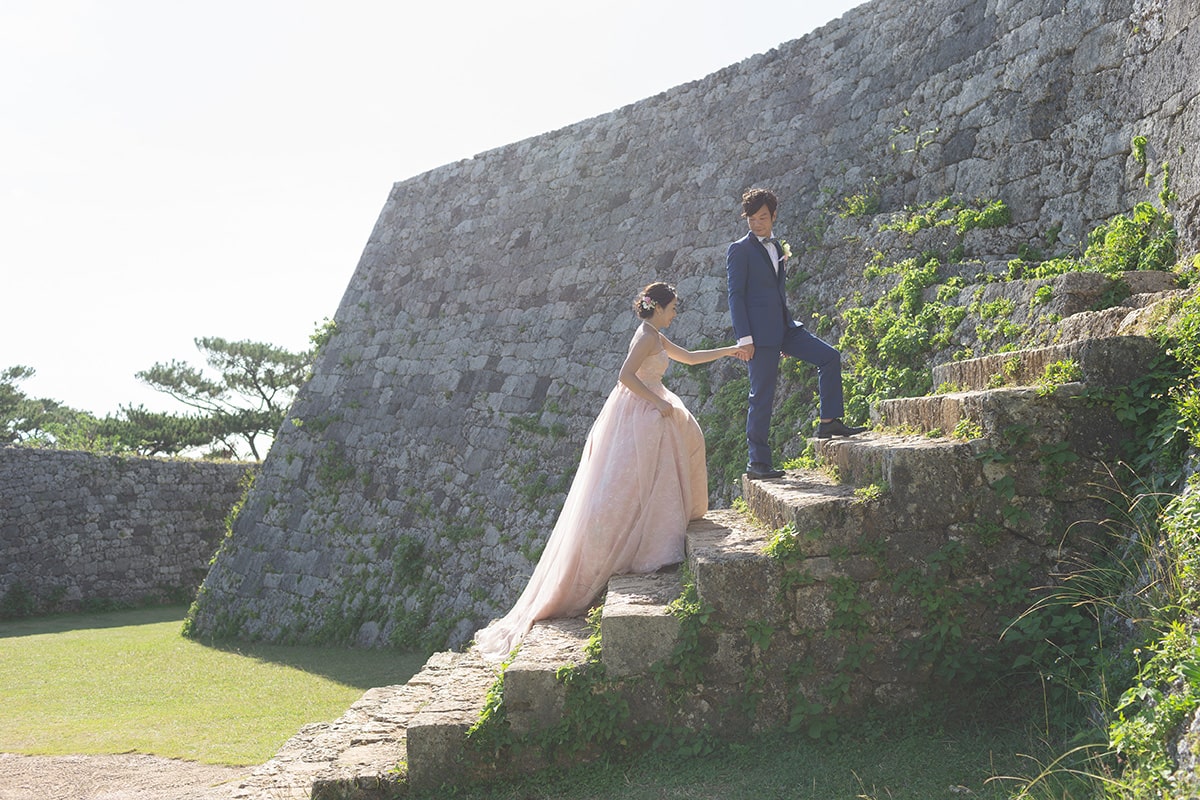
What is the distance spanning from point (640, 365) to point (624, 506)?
831mm

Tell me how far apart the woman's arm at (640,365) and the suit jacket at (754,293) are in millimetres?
515

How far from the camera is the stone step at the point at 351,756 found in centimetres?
400

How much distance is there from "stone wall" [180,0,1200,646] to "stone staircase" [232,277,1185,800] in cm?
227

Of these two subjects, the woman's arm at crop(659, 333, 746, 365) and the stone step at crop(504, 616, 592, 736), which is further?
the woman's arm at crop(659, 333, 746, 365)

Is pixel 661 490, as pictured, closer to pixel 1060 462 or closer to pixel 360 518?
pixel 1060 462

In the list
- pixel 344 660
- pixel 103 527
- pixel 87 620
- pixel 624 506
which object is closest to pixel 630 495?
pixel 624 506

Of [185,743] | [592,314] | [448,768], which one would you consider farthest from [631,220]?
[448,768]

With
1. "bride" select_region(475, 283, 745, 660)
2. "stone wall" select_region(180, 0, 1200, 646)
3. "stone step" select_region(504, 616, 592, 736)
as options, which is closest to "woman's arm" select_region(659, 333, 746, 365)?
"bride" select_region(475, 283, 745, 660)

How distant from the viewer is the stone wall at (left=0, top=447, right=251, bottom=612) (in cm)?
1586

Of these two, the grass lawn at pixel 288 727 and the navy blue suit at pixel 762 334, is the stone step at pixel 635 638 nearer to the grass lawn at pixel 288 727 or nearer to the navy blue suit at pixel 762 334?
the grass lawn at pixel 288 727

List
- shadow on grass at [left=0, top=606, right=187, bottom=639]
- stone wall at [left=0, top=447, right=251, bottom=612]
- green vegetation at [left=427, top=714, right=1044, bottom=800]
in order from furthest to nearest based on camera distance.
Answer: stone wall at [left=0, top=447, right=251, bottom=612]
shadow on grass at [left=0, top=606, right=187, bottom=639]
green vegetation at [left=427, top=714, right=1044, bottom=800]

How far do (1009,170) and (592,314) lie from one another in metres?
4.57

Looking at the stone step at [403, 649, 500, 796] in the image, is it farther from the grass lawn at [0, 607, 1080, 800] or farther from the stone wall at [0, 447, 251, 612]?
the stone wall at [0, 447, 251, 612]

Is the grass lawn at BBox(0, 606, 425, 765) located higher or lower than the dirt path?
lower
